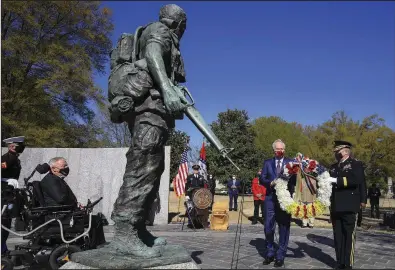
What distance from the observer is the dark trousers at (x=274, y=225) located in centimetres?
654

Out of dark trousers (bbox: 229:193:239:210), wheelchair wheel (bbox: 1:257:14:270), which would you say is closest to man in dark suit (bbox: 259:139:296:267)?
wheelchair wheel (bbox: 1:257:14:270)

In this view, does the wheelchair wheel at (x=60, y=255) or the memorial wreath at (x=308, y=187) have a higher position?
the memorial wreath at (x=308, y=187)

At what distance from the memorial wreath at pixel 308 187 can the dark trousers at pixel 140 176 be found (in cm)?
282

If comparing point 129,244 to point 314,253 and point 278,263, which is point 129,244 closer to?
point 278,263

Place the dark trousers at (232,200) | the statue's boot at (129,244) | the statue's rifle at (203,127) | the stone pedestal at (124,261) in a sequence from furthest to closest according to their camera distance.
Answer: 1. the dark trousers at (232,200)
2. the statue's boot at (129,244)
3. the statue's rifle at (203,127)
4. the stone pedestal at (124,261)

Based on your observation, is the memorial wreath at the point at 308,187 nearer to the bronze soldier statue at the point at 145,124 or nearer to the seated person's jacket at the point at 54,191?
the bronze soldier statue at the point at 145,124

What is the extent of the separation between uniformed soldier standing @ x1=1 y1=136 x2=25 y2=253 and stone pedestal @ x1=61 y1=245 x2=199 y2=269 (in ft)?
7.04

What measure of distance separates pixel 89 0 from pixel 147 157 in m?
20.0

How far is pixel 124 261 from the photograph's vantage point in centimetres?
403

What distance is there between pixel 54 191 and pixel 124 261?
2853mm

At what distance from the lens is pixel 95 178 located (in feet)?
40.9

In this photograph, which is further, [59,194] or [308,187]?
[308,187]

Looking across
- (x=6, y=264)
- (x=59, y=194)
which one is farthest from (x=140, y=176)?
(x=6, y=264)

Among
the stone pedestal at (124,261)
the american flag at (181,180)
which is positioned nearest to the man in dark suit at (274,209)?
the stone pedestal at (124,261)
